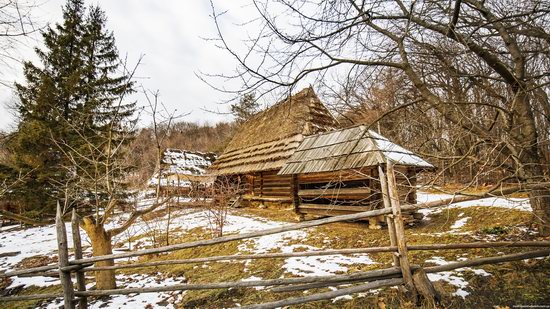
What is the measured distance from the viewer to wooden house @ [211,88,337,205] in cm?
1142

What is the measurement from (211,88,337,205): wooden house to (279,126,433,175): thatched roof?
208 cm

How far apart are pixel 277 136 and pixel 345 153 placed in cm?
606

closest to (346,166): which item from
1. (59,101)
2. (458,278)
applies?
(458,278)

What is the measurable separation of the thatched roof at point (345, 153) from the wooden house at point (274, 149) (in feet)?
Answer: 6.83

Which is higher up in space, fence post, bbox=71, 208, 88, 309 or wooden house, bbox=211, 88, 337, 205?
wooden house, bbox=211, 88, 337, 205

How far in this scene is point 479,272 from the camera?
12.2 feet

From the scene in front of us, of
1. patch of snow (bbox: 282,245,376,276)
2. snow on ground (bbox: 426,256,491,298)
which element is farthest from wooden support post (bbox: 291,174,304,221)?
snow on ground (bbox: 426,256,491,298)

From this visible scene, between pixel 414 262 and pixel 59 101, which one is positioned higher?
pixel 59 101

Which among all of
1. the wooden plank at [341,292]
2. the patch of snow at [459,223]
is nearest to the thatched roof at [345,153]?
the patch of snow at [459,223]

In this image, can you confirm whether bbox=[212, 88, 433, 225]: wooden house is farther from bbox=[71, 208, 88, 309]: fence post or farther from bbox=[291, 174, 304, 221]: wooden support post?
bbox=[71, 208, 88, 309]: fence post

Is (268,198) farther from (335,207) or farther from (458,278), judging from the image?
(458,278)

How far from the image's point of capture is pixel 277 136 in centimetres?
1277

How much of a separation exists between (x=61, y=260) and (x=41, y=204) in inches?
532

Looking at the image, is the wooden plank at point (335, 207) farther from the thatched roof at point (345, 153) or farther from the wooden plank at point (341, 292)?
the wooden plank at point (341, 292)
